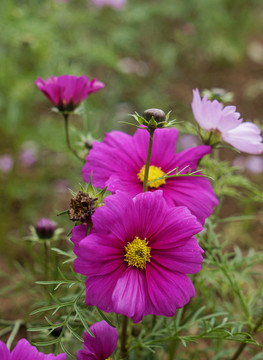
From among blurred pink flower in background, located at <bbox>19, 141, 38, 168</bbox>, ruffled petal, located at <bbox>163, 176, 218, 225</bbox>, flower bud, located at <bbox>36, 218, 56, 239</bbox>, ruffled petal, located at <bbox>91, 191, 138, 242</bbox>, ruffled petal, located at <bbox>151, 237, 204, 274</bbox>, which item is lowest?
ruffled petal, located at <bbox>151, 237, 204, 274</bbox>

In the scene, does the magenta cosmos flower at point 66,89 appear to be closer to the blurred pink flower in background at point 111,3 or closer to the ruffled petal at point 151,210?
the ruffled petal at point 151,210

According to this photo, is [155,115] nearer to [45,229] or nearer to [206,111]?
[206,111]

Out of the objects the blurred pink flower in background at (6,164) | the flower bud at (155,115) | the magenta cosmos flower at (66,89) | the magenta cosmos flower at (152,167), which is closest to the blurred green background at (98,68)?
the blurred pink flower in background at (6,164)

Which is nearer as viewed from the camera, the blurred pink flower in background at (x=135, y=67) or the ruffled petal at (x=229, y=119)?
the ruffled petal at (x=229, y=119)

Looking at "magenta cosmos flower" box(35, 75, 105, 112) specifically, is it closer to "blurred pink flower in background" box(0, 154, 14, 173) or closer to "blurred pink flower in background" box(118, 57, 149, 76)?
"blurred pink flower in background" box(0, 154, 14, 173)

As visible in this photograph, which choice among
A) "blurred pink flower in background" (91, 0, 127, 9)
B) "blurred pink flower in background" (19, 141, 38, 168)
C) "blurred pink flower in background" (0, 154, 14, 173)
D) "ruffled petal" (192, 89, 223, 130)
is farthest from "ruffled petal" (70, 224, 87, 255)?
"blurred pink flower in background" (91, 0, 127, 9)

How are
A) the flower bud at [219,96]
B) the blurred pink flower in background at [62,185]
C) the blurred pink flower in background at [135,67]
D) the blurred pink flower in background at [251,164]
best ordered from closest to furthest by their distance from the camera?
the flower bud at [219,96] → the blurred pink flower in background at [62,185] → the blurred pink flower in background at [251,164] → the blurred pink flower in background at [135,67]

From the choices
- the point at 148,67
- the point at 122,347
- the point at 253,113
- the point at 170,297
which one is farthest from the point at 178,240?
the point at 148,67
